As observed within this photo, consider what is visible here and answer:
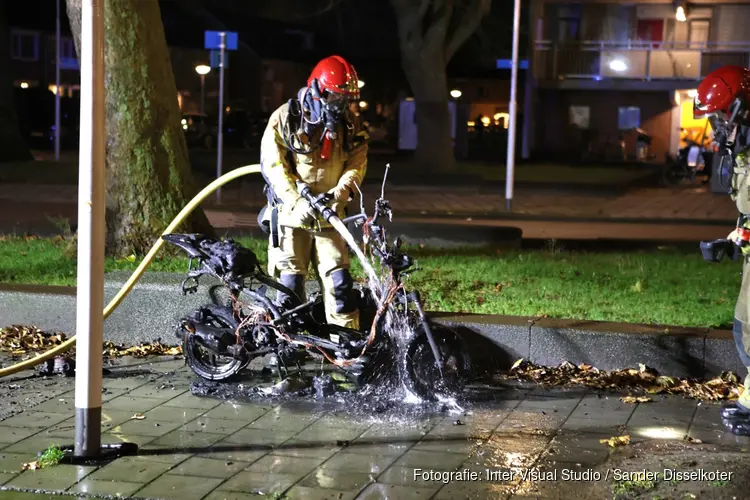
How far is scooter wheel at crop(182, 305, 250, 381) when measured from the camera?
7.32 m

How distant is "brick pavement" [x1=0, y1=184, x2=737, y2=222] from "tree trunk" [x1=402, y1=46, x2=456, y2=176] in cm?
402

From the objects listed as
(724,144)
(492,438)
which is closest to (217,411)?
(492,438)

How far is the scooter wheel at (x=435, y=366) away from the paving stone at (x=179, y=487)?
5.81ft

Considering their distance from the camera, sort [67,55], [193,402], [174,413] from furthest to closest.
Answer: [67,55]
[193,402]
[174,413]

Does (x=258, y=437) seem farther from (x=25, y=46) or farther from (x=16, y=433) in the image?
(x=25, y=46)

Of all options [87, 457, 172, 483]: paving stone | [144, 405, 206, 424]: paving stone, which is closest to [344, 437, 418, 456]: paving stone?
[87, 457, 172, 483]: paving stone

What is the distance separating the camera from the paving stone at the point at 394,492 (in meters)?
5.18

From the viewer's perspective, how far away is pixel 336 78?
6.84 m

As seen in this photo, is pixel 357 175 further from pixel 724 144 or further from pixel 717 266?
pixel 717 266

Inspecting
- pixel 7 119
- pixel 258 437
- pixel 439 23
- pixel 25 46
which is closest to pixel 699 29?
pixel 439 23

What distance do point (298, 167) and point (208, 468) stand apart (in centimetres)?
237

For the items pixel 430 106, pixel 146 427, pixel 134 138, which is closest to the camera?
pixel 146 427

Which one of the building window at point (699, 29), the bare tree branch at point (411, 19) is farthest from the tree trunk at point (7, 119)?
the building window at point (699, 29)

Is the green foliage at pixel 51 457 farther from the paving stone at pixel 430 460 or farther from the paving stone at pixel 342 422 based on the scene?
the paving stone at pixel 430 460
